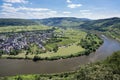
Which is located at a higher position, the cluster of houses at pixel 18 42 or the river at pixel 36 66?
the cluster of houses at pixel 18 42

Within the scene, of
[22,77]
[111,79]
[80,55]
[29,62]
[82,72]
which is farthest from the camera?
[80,55]

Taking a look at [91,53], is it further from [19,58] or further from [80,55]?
[19,58]

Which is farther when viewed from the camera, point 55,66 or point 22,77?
point 55,66

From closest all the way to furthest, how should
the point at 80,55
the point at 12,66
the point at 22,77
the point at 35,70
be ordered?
1. the point at 22,77
2. the point at 35,70
3. the point at 12,66
4. the point at 80,55

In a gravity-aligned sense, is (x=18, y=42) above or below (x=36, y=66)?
above

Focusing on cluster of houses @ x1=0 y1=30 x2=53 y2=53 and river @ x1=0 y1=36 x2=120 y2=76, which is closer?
river @ x1=0 y1=36 x2=120 y2=76

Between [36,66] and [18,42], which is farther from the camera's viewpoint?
[18,42]

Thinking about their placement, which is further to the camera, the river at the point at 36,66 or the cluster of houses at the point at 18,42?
the cluster of houses at the point at 18,42

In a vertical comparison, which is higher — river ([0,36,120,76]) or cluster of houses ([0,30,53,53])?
cluster of houses ([0,30,53,53])

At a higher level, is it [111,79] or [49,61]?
[111,79]

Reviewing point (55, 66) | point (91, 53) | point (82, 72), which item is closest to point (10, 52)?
point (55, 66)
